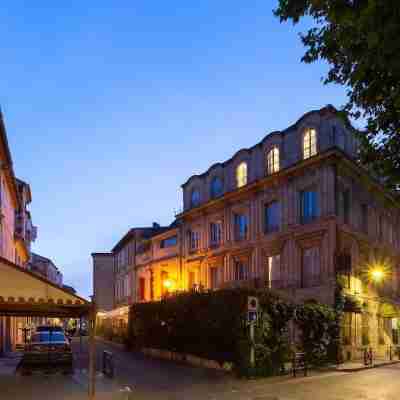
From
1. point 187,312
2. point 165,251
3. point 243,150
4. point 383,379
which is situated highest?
point 243,150

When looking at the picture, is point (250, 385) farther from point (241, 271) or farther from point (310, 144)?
point (241, 271)

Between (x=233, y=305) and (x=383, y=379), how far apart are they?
6.35 meters

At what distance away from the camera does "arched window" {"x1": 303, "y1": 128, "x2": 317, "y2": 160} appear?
1257 inches

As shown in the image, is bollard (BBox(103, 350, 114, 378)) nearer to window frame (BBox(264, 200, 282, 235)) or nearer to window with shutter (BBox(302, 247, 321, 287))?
window with shutter (BBox(302, 247, 321, 287))

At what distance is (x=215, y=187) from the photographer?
41.3m

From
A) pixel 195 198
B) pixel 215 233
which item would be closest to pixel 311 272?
pixel 215 233

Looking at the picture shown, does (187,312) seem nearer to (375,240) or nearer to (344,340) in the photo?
(344,340)

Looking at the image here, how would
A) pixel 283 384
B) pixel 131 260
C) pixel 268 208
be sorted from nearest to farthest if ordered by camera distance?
1. pixel 283 384
2. pixel 268 208
3. pixel 131 260

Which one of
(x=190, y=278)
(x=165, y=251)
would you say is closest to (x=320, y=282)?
(x=190, y=278)

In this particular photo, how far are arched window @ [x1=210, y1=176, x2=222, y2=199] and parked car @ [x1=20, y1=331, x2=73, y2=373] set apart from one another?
19400mm

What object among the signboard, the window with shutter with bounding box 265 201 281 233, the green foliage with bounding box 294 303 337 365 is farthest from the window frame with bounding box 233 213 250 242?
the signboard

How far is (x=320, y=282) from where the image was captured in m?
30.4

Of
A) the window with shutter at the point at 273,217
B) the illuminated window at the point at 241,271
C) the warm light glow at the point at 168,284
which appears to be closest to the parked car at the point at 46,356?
the warm light glow at the point at 168,284

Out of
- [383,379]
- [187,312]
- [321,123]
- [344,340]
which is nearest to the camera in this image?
[383,379]
